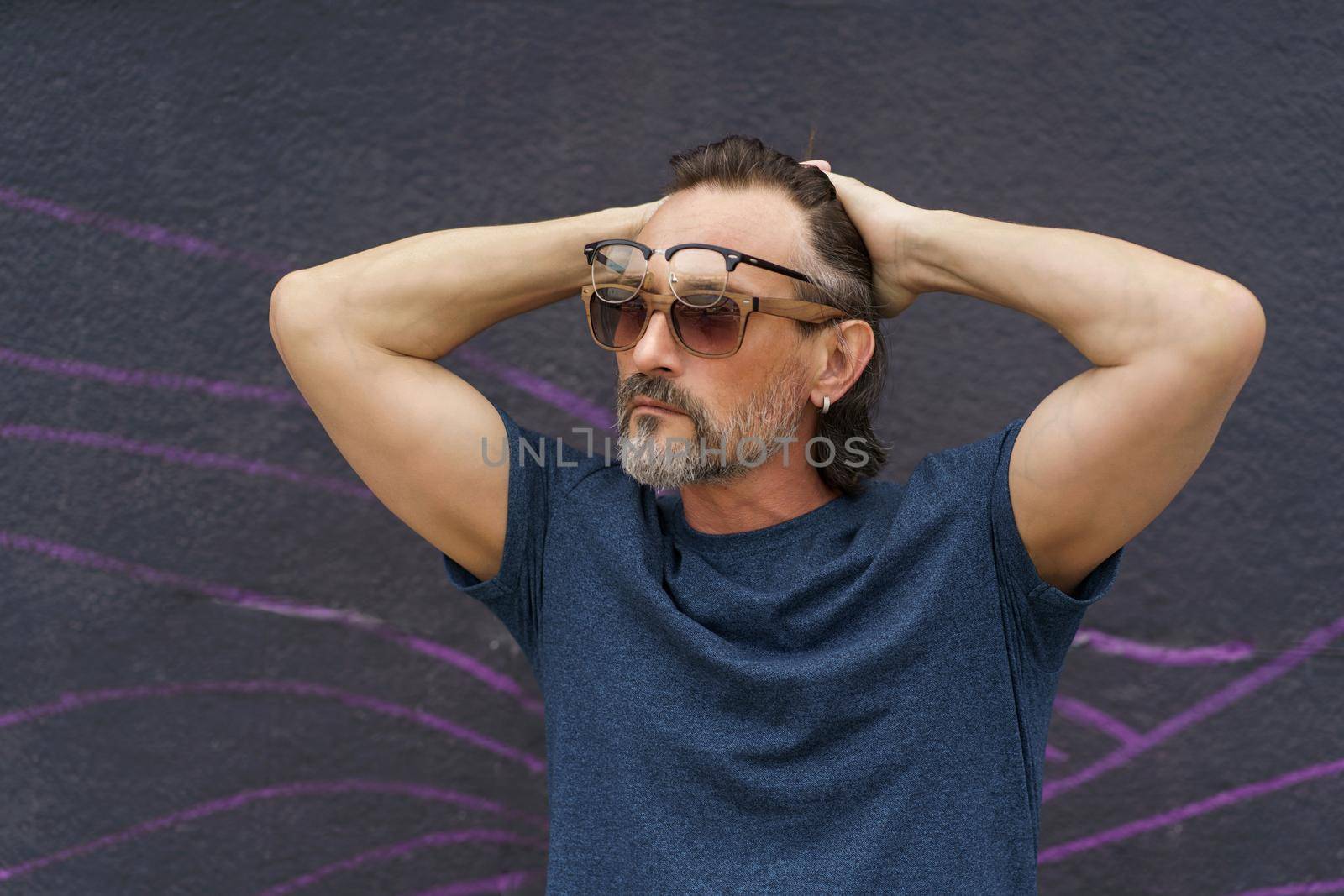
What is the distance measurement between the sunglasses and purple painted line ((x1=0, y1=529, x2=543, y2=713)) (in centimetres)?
99

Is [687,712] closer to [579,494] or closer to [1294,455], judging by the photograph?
[579,494]

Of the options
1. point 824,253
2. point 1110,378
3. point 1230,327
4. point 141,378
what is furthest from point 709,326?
point 141,378

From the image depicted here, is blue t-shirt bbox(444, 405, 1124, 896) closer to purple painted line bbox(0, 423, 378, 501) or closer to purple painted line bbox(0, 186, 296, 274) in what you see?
purple painted line bbox(0, 423, 378, 501)

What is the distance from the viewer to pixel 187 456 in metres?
2.44

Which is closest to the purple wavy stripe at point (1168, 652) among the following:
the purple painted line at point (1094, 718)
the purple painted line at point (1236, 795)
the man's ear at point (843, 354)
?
the purple painted line at point (1094, 718)

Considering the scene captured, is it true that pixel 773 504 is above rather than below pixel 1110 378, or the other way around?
below

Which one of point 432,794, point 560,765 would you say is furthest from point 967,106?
point 432,794

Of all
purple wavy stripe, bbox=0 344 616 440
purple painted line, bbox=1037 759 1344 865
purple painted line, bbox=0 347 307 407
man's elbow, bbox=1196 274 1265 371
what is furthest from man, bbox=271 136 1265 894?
purple painted line, bbox=1037 759 1344 865

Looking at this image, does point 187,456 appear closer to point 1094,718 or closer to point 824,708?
point 824,708

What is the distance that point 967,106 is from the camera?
7.88 feet

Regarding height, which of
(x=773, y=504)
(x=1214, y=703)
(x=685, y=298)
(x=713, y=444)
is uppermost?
(x=685, y=298)

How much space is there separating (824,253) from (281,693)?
1.53 metres

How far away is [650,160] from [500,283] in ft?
2.31

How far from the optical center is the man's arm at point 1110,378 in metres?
1.50
